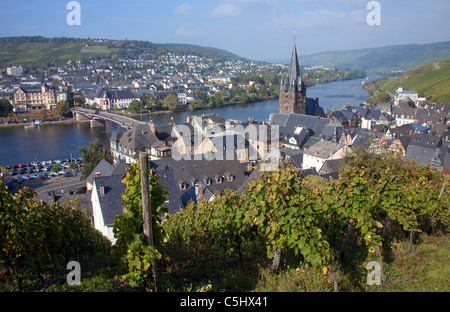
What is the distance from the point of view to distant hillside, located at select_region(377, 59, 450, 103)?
68812 millimetres

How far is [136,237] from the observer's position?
14.4 ft

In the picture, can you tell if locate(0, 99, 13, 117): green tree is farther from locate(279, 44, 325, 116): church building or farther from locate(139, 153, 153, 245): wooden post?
locate(139, 153, 153, 245): wooden post

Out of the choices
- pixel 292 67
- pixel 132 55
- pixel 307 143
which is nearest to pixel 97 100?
pixel 292 67

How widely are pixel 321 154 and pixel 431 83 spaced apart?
70327 millimetres

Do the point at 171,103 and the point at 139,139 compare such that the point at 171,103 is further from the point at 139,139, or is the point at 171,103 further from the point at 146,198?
the point at 146,198

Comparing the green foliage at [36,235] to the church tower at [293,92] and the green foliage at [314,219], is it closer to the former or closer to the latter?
the green foliage at [314,219]

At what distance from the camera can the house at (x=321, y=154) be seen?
24.9 m

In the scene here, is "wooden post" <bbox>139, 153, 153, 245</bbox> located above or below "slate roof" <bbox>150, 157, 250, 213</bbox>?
above

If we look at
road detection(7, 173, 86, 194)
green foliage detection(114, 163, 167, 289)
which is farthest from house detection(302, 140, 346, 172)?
green foliage detection(114, 163, 167, 289)

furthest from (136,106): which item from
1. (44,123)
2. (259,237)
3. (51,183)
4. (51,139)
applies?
(259,237)

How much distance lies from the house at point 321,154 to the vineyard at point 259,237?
16001 millimetres

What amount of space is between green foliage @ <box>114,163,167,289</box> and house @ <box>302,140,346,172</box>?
2095cm
